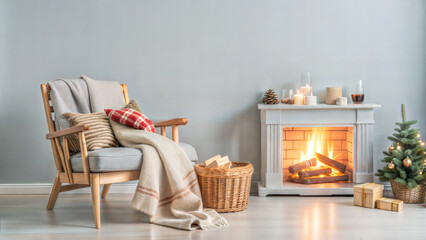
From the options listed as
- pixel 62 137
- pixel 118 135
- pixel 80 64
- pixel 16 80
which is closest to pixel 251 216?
pixel 118 135

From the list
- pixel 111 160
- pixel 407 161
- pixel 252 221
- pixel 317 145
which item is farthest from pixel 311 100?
pixel 111 160

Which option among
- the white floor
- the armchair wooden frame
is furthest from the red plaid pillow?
the white floor

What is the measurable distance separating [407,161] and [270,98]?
43.0 inches

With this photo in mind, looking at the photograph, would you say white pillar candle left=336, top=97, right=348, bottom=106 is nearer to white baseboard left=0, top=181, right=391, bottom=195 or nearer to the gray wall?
the gray wall

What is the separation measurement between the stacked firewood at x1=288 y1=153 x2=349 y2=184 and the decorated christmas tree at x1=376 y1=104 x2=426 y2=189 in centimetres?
43

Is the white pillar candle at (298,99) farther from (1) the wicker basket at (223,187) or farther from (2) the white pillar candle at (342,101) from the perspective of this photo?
(1) the wicker basket at (223,187)

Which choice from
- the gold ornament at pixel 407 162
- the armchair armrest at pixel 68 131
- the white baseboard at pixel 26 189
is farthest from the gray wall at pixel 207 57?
the armchair armrest at pixel 68 131

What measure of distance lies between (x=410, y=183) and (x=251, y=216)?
1193mm

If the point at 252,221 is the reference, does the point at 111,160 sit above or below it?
above

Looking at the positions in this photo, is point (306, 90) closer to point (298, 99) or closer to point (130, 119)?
point (298, 99)

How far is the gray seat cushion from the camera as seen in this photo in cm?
271

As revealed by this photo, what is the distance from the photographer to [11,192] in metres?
A: 3.75

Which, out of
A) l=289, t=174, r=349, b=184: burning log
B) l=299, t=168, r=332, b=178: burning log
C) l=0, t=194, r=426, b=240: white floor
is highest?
l=299, t=168, r=332, b=178: burning log

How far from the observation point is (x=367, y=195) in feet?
10.5
